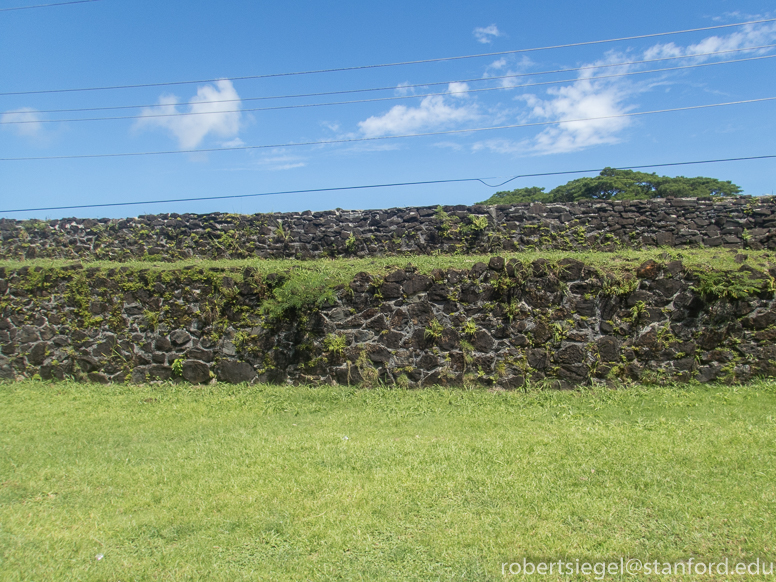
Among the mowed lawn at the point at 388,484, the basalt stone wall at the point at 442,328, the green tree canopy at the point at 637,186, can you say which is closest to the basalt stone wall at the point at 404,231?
the basalt stone wall at the point at 442,328

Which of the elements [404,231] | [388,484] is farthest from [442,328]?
[404,231]

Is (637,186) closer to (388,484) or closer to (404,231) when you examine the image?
(404,231)

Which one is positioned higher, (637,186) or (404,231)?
(637,186)

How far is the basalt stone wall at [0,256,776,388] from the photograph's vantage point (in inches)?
297

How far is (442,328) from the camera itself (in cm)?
795

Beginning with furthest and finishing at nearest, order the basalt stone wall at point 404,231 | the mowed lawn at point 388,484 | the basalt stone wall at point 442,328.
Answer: the basalt stone wall at point 404,231, the basalt stone wall at point 442,328, the mowed lawn at point 388,484

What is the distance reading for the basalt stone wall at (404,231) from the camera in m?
11.1

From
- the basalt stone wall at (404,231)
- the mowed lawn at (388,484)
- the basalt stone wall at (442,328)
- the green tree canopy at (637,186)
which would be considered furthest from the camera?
the green tree canopy at (637,186)

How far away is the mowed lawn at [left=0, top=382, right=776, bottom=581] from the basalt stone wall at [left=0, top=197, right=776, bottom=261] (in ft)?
15.6

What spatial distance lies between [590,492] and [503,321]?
3.56 meters

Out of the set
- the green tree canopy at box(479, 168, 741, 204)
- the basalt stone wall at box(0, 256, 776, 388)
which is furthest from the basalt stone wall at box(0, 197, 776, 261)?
the green tree canopy at box(479, 168, 741, 204)

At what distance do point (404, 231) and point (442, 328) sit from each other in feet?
14.5

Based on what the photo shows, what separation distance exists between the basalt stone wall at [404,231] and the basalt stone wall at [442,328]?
11.4ft

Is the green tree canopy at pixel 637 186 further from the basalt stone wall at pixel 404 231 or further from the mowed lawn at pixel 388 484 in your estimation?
the mowed lawn at pixel 388 484
